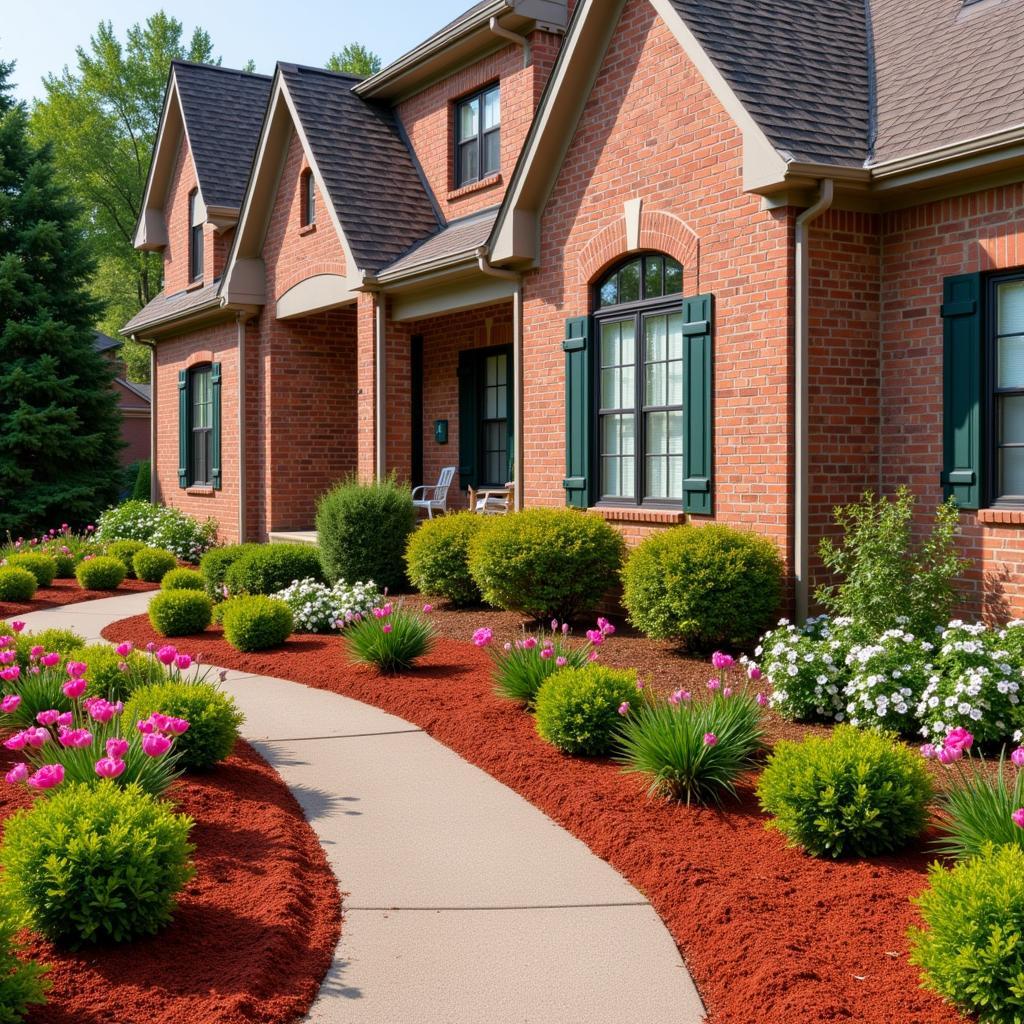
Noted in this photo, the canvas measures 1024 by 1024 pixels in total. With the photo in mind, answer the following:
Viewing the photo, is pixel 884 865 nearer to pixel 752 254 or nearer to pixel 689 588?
pixel 689 588

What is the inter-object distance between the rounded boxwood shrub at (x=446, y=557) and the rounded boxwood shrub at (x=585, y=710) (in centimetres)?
479

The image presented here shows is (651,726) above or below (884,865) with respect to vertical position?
above

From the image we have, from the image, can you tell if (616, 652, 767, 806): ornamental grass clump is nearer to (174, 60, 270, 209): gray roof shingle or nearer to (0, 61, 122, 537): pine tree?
(174, 60, 270, 209): gray roof shingle

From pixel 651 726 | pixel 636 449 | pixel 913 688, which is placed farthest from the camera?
pixel 636 449

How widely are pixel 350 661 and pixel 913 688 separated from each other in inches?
175

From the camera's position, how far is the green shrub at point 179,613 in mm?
10844

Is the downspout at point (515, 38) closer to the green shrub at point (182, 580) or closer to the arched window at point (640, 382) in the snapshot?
the arched window at point (640, 382)

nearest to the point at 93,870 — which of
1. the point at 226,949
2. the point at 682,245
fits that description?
the point at 226,949

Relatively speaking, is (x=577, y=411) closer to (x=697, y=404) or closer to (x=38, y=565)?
(x=697, y=404)

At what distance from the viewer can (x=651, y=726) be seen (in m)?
5.73

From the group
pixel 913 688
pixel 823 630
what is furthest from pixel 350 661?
pixel 913 688

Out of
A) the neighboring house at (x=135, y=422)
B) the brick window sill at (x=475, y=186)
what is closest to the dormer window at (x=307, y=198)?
the brick window sill at (x=475, y=186)

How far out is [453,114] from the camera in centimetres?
1595

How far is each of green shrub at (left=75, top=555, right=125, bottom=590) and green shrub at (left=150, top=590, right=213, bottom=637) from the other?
4.61 metres
